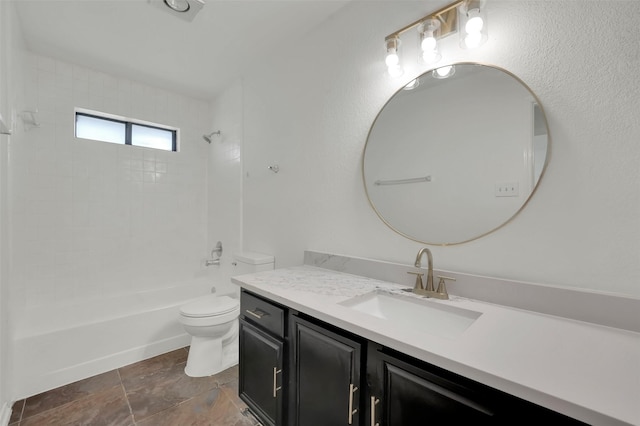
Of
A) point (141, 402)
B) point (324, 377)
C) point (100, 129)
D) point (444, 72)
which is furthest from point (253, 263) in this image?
point (100, 129)

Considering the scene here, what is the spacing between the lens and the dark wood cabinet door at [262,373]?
1220 mm

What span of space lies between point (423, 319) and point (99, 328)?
2.49 m

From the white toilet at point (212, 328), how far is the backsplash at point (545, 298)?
1.31 meters

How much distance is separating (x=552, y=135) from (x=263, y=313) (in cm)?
144

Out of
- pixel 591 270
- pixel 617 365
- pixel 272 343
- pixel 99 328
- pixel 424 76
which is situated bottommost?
pixel 99 328

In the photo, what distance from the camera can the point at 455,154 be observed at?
4.11 ft

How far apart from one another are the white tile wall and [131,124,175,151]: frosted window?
138 millimetres

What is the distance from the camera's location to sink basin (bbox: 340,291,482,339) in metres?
1.04

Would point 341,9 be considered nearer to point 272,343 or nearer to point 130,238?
point 272,343

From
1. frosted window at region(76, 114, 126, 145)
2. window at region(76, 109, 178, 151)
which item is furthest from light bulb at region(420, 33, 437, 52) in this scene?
frosted window at region(76, 114, 126, 145)

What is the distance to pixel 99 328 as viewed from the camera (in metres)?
2.14

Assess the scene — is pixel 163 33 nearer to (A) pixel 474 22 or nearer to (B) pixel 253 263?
(B) pixel 253 263

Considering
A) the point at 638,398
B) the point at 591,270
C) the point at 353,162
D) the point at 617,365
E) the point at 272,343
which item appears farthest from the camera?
the point at 353,162

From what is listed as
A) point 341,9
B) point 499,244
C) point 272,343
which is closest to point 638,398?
point 499,244
